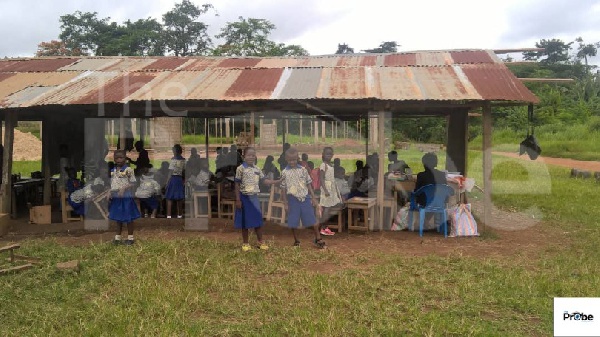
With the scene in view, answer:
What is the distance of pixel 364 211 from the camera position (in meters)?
8.38

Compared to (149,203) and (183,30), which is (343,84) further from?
(183,30)

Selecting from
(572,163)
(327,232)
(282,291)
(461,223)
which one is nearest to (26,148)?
(327,232)

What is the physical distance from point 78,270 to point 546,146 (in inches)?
1048

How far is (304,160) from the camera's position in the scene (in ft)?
30.3

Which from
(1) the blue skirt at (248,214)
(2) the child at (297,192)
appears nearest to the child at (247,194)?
(1) the blue skirt at (248,214)

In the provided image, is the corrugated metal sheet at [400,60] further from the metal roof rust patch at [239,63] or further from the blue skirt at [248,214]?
the blue skirt at [248,214]

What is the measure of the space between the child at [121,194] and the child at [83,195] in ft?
6.19

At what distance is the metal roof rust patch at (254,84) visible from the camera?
8169 mm

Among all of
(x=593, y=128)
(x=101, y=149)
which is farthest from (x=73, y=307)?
(x=593, y=128)

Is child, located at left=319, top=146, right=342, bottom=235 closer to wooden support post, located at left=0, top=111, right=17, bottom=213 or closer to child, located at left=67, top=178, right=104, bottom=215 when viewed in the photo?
child, located at left=67, top=178, right=104, bottom=215

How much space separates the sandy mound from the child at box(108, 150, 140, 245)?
79.8 feet

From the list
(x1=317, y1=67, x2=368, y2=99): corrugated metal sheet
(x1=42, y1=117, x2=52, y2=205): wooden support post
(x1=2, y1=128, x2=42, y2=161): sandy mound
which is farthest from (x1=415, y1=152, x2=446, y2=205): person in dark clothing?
(x1=2, y1=128, x2=42, y2=161): sandy mound

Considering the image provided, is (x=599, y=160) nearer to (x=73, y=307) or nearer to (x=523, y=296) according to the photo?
(x=523, y=296)

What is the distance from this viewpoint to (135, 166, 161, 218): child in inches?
367
